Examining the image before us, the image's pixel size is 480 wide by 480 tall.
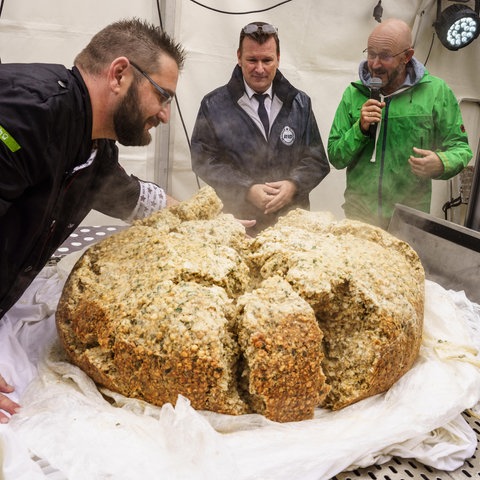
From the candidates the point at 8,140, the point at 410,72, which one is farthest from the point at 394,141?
the point at 8,140

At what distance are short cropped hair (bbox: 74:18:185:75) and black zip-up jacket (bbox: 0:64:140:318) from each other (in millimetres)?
101

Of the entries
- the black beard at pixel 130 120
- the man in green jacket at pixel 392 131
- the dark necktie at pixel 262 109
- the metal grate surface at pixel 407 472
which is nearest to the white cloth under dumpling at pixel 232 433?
the metal grate surface at pixel 407 472

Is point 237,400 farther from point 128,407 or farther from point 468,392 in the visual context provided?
point 468,392

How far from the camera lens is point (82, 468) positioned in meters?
0.97

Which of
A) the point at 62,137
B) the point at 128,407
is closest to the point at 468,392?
the point at 128,407

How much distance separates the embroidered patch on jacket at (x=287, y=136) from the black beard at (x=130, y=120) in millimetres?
953

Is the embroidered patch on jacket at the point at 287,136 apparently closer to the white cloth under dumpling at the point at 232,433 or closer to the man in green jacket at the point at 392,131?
the man in green jacket at the point at 392,131

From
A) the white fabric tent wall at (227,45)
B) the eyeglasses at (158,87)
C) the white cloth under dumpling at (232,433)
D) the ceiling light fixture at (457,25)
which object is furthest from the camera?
the ceiling light fixture at (457,25)

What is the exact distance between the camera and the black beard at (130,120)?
153cm

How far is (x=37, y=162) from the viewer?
1298 mm

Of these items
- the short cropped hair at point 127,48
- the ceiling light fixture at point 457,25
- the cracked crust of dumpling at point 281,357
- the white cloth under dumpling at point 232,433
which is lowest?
the white cloth under dumpling at point 232,433

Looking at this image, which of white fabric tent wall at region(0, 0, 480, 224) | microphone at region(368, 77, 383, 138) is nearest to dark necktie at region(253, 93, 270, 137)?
white fabric tent wall at region(0, 0, 480, 224)

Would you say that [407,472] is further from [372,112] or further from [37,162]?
[372,112]

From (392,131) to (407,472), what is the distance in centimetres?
172
